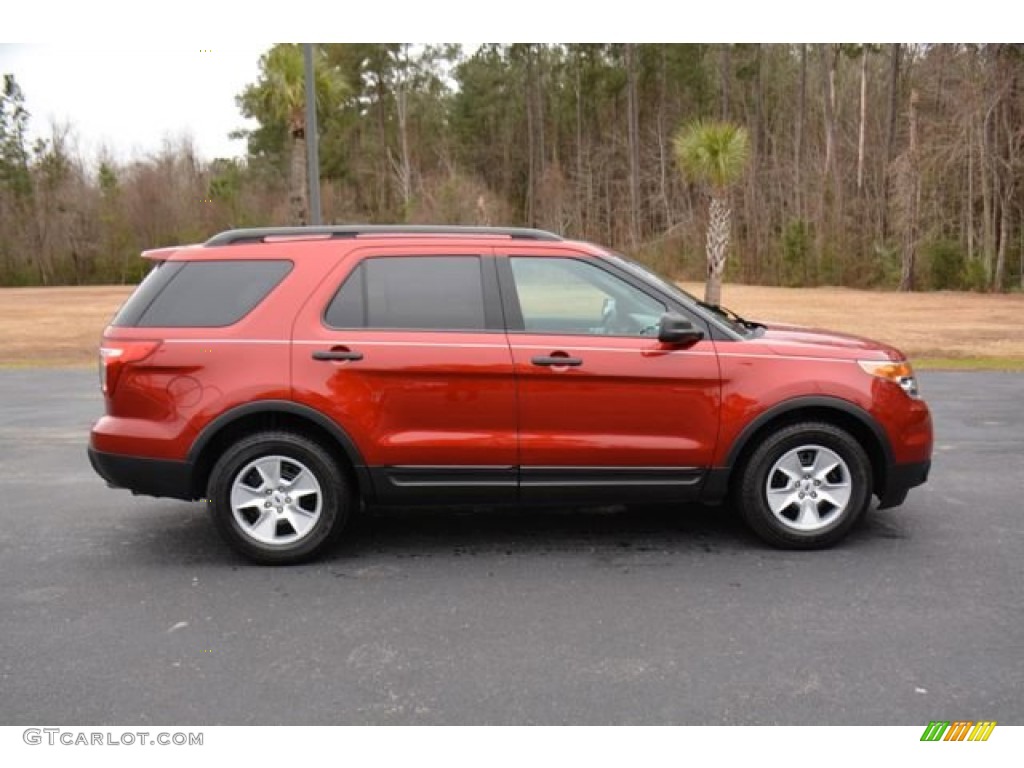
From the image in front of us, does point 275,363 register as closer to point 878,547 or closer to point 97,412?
point 878,547

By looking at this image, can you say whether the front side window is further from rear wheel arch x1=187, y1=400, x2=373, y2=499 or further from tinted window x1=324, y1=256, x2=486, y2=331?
rear wheel arch x1=187, y1=400, x2=373, y2=499

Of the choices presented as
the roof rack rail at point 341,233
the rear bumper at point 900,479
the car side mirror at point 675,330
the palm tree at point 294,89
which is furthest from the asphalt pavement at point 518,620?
the palm tree at point 294,89

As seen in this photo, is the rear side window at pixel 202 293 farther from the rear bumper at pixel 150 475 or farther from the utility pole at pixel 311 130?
the utility pole at pixel 311 130

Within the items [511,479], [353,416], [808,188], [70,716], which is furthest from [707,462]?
[808,188]

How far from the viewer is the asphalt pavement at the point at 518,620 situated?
3291 millimetres

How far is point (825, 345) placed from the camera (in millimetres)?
5031

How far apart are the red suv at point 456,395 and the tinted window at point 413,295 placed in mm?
11

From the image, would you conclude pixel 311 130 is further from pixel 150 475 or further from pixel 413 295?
pixel 150 475

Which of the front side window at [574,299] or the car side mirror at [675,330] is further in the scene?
the front side window at [574,299]

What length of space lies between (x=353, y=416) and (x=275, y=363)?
51cm

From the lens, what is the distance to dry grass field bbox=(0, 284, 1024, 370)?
634 inches

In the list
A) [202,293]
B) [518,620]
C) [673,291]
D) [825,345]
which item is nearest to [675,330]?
[673,291]

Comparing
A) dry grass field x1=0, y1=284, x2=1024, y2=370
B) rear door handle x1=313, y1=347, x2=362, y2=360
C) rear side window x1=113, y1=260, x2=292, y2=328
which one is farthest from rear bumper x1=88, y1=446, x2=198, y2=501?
dry grass field x1=0, y1=284, x2=1024, y2=370

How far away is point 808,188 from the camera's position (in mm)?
46312
